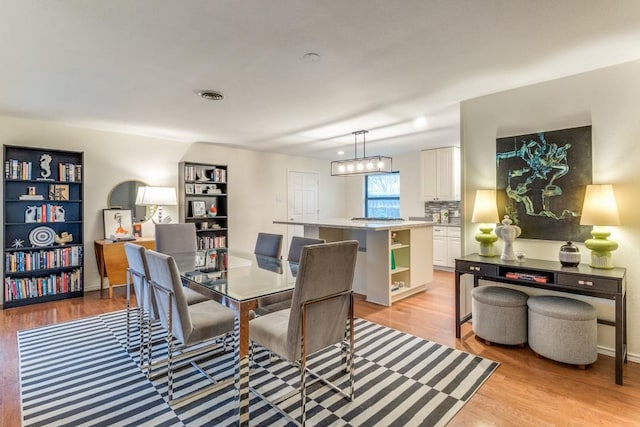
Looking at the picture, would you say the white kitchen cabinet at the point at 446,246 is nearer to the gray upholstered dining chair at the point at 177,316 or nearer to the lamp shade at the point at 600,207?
the lamp shade at the point at 600,207

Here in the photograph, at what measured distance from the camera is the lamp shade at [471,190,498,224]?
315cm

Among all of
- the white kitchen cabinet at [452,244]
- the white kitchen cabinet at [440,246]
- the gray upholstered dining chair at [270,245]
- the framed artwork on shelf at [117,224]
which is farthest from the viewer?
the white kitchen cabinet at [440,246]

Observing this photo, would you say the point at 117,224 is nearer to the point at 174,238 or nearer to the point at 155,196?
the point at 155,196

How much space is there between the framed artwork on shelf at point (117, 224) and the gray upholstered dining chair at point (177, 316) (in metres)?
2.83

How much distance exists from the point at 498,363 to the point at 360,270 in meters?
2.16

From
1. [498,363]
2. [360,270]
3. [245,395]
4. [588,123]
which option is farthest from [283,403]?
[588,123]

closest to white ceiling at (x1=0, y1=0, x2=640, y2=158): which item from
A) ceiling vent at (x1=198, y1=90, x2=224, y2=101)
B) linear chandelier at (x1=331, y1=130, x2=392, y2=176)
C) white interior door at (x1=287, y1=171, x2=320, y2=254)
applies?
ceiling vent at (x1=198, y1=90, x2=224, y2=101)

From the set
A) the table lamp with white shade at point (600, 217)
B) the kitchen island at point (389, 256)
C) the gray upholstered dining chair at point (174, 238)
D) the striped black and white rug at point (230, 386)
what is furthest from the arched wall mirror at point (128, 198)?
the table lamp with white shade at point (600, 217)

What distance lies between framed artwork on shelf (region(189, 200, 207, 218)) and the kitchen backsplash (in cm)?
423

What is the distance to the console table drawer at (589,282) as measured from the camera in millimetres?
2254

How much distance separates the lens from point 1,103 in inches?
136

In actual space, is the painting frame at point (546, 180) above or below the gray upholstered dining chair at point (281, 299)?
above

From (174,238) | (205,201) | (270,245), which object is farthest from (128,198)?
(270,245)

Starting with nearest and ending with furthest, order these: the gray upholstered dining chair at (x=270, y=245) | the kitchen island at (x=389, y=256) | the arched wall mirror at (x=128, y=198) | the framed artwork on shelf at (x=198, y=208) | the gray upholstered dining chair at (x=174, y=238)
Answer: the gray upholstered dining chair at (x=270, y=245) → the gray upholstered dining chair at (x=174, y=238) → the kitchen island at (x=389, y=256) → the arched wall mirror at (x=128, y=198) → the framed artwork on shelf at (x=198, y=208)
